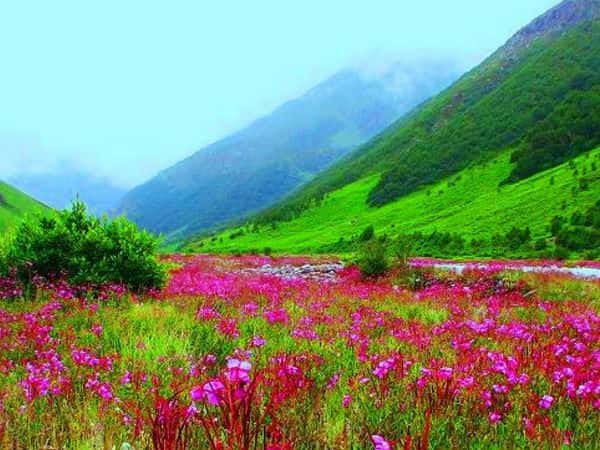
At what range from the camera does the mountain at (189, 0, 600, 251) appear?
57.5 meters

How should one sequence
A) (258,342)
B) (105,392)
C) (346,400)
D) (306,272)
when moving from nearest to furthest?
1. (346,400)
2. (105,392)
3. (258,342)
4. (306,272)

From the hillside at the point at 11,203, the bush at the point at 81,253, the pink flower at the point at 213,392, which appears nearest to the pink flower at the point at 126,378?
the pink flower at the point at 213,392

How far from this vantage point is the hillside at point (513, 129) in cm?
8012

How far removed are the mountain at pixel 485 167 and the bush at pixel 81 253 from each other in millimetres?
43811

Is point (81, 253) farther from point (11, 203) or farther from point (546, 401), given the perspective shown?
point (11, 203)

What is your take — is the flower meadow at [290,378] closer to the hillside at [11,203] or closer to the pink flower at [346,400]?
the pink flower at [346,400]

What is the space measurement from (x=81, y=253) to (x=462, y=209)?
2551 inches

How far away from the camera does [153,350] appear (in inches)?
198

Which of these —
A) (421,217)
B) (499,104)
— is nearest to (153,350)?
(421,217)

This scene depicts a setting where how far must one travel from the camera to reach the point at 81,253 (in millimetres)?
10859

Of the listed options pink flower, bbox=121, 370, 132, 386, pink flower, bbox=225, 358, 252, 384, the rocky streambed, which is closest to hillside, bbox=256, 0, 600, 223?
the rocky streambed

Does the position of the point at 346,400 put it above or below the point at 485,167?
below

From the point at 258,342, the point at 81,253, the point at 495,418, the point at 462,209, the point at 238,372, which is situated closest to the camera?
the point at 238,372

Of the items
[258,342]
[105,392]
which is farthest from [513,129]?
[105,392]
